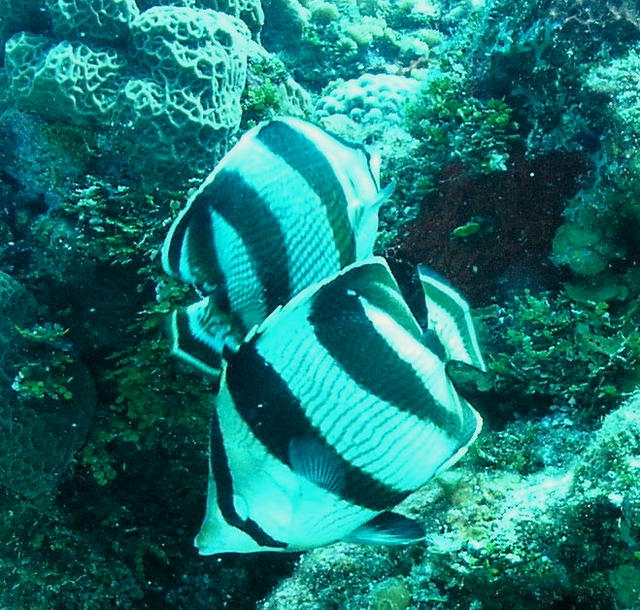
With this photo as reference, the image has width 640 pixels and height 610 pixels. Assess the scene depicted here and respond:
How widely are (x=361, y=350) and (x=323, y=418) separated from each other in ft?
0.65

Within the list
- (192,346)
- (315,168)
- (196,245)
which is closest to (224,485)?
(192,346)

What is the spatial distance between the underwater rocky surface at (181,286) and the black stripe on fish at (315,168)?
1.97 meters

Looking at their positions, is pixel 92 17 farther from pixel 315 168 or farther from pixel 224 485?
pixel 224 485

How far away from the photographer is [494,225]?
13.6ft

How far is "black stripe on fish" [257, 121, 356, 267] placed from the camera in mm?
1577

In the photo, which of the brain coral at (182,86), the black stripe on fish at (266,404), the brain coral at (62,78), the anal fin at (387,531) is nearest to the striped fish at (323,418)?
the black stripe on fish at (266,404)

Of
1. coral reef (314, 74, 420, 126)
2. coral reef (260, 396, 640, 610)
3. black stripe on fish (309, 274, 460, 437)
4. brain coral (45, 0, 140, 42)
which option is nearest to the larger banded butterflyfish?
black stripe on fish (309, 274, 460, 437)

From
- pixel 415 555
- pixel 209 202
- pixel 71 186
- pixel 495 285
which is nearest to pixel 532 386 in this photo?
pixel 495 285

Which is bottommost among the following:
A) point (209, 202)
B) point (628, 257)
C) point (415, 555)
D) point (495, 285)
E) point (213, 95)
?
point (415, 555)

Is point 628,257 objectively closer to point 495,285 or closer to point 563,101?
point 495,285

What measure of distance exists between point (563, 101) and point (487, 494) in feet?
8.94

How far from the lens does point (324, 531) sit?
5.09 ft

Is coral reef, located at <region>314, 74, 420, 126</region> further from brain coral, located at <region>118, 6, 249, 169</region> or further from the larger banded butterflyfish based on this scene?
the larger banded butterflyfish

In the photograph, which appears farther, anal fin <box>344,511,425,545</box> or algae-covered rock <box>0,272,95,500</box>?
algae-covered rock <box>0,272,95,500</box>
